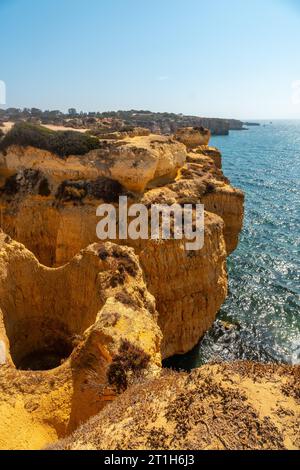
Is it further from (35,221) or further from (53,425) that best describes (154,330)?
(35,221)

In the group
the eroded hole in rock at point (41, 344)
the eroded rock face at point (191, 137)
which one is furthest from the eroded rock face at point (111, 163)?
the eroded rock face at point (191, 137)

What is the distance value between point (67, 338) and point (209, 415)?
11674 millimetres

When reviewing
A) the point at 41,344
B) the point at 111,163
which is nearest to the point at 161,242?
the point at 41,344

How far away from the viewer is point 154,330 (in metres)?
13.7

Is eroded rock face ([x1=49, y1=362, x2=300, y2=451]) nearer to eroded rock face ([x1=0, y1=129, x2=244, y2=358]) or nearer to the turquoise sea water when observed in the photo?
eroded rock face ([x1=0, y1=129, x2=244, y2=358])

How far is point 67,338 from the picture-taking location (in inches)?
712

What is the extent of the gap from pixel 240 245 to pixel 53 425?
3435 centimetres

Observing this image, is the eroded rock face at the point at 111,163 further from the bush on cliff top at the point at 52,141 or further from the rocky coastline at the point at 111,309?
the bush on cliff top at the point at 52,141

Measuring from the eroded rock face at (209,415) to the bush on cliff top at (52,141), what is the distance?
2455cm

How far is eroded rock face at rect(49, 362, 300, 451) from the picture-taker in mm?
7219

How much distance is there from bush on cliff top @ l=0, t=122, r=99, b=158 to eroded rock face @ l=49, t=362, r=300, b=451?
24547 mm

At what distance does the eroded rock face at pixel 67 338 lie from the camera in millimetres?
11289

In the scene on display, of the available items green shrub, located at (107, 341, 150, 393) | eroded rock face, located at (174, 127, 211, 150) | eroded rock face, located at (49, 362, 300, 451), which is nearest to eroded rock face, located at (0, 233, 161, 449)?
green shrub, located at (107, 341, 150, 393)

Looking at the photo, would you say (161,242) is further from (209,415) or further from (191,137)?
(191,137)
